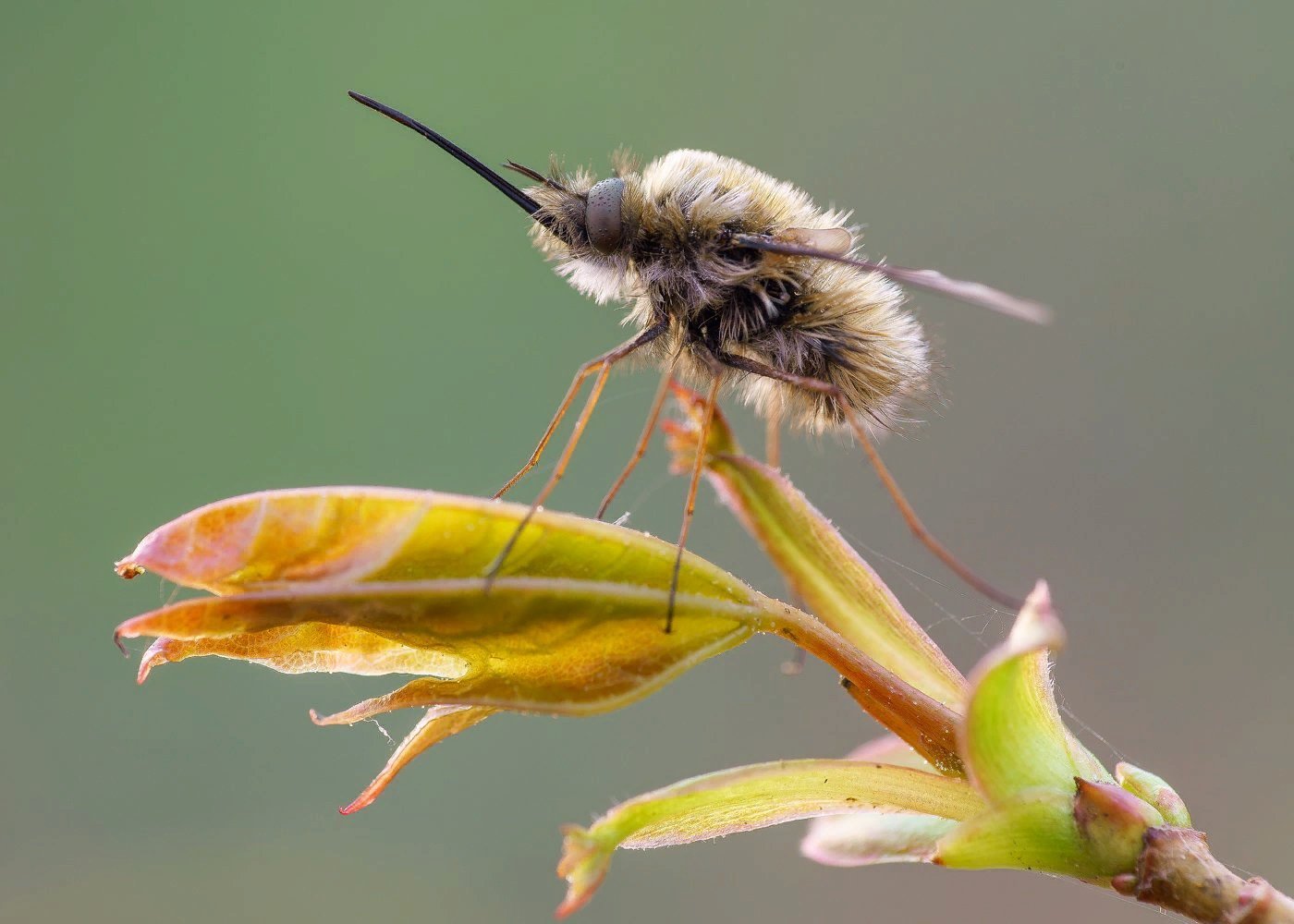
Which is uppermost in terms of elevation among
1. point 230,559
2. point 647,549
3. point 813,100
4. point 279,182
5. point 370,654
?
point 813,100

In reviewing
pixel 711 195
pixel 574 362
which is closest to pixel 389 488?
pixel 711 195

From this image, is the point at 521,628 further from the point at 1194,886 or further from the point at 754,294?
the point at 754,294

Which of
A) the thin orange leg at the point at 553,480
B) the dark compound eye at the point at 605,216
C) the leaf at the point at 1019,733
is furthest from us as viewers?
the dark compound eye at the point at 605,216

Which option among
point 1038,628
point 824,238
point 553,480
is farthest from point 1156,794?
point 824,238

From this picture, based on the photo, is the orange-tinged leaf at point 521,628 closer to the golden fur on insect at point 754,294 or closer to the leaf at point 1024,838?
the leaf at point 1024,838

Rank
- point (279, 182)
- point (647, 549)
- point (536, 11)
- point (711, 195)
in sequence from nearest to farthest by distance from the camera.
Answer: point (647, 549) → point (711, 195) → point (279, 182) → point (536, 11)

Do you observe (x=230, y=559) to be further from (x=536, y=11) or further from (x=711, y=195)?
(x=536, y=11)

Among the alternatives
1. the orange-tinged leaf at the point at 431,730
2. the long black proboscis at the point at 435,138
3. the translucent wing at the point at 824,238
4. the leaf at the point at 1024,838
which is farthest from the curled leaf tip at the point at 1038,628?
the long black proboscis at the point at 435,138
